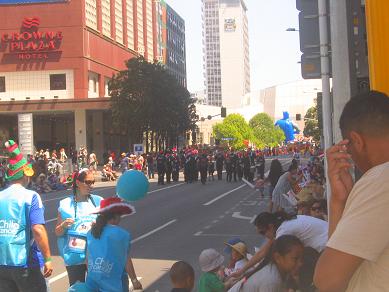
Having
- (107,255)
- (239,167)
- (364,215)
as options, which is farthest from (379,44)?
(239,167)

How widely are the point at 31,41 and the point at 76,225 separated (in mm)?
55716

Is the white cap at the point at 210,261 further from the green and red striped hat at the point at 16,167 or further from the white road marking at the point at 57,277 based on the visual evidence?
the white road marking at the point at 57,277

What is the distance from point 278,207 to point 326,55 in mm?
4327

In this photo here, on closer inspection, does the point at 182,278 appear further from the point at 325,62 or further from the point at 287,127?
the point at 287,127

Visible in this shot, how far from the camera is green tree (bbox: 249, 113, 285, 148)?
552ft

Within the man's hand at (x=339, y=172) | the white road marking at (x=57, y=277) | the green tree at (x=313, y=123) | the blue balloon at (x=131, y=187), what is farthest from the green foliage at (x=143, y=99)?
the man's hand at (x=339, y=172)

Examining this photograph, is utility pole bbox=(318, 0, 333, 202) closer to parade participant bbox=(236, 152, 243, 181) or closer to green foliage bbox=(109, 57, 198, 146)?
parade participant bbox=(236, 152, 243, 181)

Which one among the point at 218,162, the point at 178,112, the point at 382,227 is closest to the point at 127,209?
the point at 382,227

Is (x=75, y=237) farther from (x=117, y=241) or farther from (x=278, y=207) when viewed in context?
(x=278, y=207)

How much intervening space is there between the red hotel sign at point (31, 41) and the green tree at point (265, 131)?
10910cm

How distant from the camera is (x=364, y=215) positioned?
216 cm

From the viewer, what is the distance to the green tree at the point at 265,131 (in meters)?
168

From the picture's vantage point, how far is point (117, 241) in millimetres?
5223

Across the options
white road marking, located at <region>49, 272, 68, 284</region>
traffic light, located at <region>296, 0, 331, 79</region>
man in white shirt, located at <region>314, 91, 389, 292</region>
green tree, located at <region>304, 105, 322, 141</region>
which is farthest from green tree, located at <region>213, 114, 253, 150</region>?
man in white shirt, located at <region>314, 91, 389, 292</region>
